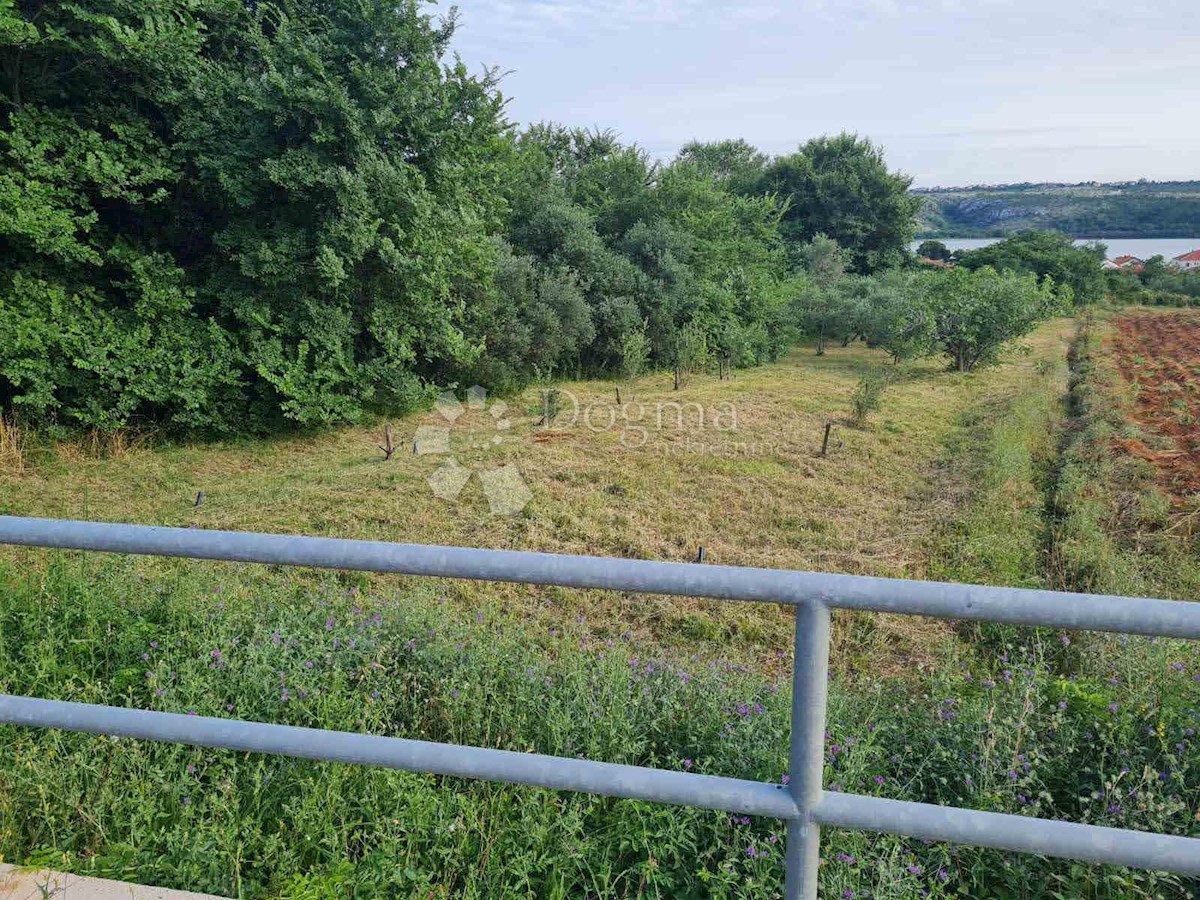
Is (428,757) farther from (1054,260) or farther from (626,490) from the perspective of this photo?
(1054,260)

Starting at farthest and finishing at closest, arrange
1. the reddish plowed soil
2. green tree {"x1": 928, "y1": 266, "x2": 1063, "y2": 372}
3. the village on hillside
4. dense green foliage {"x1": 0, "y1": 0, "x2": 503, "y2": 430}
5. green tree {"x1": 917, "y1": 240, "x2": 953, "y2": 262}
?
green tree {"x1": 917, "y1": 240, "x2": 953, "y2": 262} → the village on hillside → green tree {"x1": 928, "y1": 266, "x2": 1063, "y2": 372} → the reddish plowed soil → dense green foliage {"x1": 0, "y1": 0, "x2": 503, "y2": 430}

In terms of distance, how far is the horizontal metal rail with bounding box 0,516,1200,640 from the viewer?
1.06m

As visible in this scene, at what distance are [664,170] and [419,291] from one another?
31.7 feet

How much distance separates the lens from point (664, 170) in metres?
19.1

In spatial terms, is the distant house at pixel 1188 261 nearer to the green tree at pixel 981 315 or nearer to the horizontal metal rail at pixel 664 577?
the green tree at pixel 981 315

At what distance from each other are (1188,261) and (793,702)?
1752 inches

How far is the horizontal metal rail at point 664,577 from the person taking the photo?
3.48ft

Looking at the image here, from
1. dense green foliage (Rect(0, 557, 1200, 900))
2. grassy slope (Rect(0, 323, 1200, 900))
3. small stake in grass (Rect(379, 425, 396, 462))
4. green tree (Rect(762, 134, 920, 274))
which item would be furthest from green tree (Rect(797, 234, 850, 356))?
dense green foliage (Rect(0, 557, 1200, 900))

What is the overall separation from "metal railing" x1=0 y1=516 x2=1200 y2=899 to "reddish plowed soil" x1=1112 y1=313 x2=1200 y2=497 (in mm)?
9209

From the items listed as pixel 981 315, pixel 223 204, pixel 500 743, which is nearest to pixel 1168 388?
pixel 981 315

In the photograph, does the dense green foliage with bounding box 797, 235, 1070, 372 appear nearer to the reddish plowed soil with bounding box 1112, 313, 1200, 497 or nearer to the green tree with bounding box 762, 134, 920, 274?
the reddish plowed soil with bounding box 1112, 313, 1200, 497

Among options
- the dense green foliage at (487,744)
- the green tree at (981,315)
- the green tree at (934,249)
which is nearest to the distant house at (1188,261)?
the green tree at (934,249)

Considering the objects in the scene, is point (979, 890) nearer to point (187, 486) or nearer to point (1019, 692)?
point (1019, 692)

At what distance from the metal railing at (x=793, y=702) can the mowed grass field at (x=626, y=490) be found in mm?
3807
